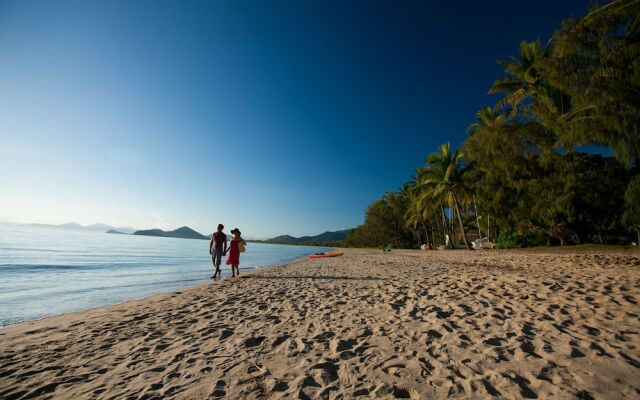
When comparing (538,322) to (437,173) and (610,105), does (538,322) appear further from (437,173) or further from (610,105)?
(437,173)

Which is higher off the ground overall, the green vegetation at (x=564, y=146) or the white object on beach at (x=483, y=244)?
the green vegetation at (x=564, y=146)

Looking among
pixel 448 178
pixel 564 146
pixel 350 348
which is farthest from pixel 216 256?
pixel 448 178

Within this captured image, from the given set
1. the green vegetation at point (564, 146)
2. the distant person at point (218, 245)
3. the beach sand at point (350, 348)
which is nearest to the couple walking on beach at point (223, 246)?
the distant person at point (218, 245)

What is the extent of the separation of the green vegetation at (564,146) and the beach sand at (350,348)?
6.10 m

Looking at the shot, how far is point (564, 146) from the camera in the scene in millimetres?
15852

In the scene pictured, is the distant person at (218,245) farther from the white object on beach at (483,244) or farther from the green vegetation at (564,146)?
the white object on beach at (483,244)

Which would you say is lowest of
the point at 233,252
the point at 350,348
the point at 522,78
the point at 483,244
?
the point at 350,348

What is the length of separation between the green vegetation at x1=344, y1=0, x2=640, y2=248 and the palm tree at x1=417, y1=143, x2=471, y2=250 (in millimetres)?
101

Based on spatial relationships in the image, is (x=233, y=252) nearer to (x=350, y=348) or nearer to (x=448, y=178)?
(x=350, y=348)

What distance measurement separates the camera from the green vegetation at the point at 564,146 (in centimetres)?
811

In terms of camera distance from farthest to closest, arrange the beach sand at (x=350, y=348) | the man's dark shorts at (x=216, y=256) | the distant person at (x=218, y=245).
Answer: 1. the man's dark shorts at (x=216, y=256)
2. the distant person at (x=218, y=245)
3. the beach sand at (x=350, y=348)

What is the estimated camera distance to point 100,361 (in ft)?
10.8

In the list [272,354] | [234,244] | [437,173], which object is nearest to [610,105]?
[272,354]

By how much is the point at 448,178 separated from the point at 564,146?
10.3 meters
